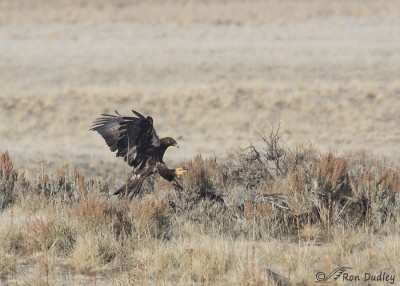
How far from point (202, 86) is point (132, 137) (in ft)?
44.6

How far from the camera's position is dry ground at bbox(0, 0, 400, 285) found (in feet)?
27.6

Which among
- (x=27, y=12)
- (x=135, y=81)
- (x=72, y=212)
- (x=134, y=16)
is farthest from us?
(x=27, y=12)

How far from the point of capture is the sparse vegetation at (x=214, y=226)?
26.2 feet

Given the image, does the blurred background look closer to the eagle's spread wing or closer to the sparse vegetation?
the sparse vegetation

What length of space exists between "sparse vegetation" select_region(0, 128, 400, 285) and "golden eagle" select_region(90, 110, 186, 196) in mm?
321

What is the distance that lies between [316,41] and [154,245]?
2264cm

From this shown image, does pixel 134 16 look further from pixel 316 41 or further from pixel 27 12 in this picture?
pixel 316 41

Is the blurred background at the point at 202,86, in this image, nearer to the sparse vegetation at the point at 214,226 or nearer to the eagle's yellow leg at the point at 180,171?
the sparse vegetation at the point at 214,226

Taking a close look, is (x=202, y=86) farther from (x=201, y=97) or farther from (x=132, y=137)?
(x=132, y=137)

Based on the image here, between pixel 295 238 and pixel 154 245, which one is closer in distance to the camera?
pixel 154 245

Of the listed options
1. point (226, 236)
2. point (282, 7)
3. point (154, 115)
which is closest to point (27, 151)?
point (154, 115)

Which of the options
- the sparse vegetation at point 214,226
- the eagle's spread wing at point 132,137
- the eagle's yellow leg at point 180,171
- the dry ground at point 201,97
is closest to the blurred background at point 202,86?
the dry ground at point 201,97

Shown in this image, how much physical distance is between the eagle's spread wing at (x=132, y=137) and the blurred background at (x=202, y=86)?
145 inches

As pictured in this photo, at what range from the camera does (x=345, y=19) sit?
37.3 m
